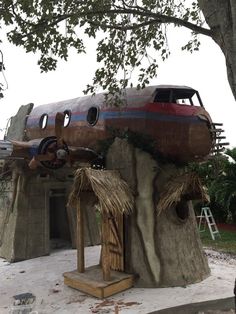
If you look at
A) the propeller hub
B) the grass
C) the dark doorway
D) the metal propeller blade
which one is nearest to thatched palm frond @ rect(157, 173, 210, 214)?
the propeller hub

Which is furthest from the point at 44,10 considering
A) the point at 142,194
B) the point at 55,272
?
the point at 55,272

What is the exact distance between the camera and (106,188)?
8227 mm

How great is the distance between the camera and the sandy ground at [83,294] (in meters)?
7.74

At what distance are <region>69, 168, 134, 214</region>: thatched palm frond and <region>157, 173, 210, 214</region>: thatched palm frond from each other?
0.74 m

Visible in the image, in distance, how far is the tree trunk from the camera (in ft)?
16.7

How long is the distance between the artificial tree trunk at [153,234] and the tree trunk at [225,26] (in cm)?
416

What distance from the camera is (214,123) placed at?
931 centimetres

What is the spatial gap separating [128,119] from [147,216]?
2.31m

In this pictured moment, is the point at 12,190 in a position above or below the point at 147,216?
above

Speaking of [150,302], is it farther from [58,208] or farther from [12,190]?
[58,208]

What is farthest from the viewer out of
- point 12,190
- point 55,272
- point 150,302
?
point 12,190

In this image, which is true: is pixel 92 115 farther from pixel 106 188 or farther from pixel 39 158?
pixel 106 188

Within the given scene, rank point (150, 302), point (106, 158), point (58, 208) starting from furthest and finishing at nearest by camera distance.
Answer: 1. point (58, 208)
2. point (106, 158)
3. point (150, 302)

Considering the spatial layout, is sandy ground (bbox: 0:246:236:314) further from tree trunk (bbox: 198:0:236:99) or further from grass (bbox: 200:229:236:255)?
tree trunk (bbox: 198:0:236:99)
